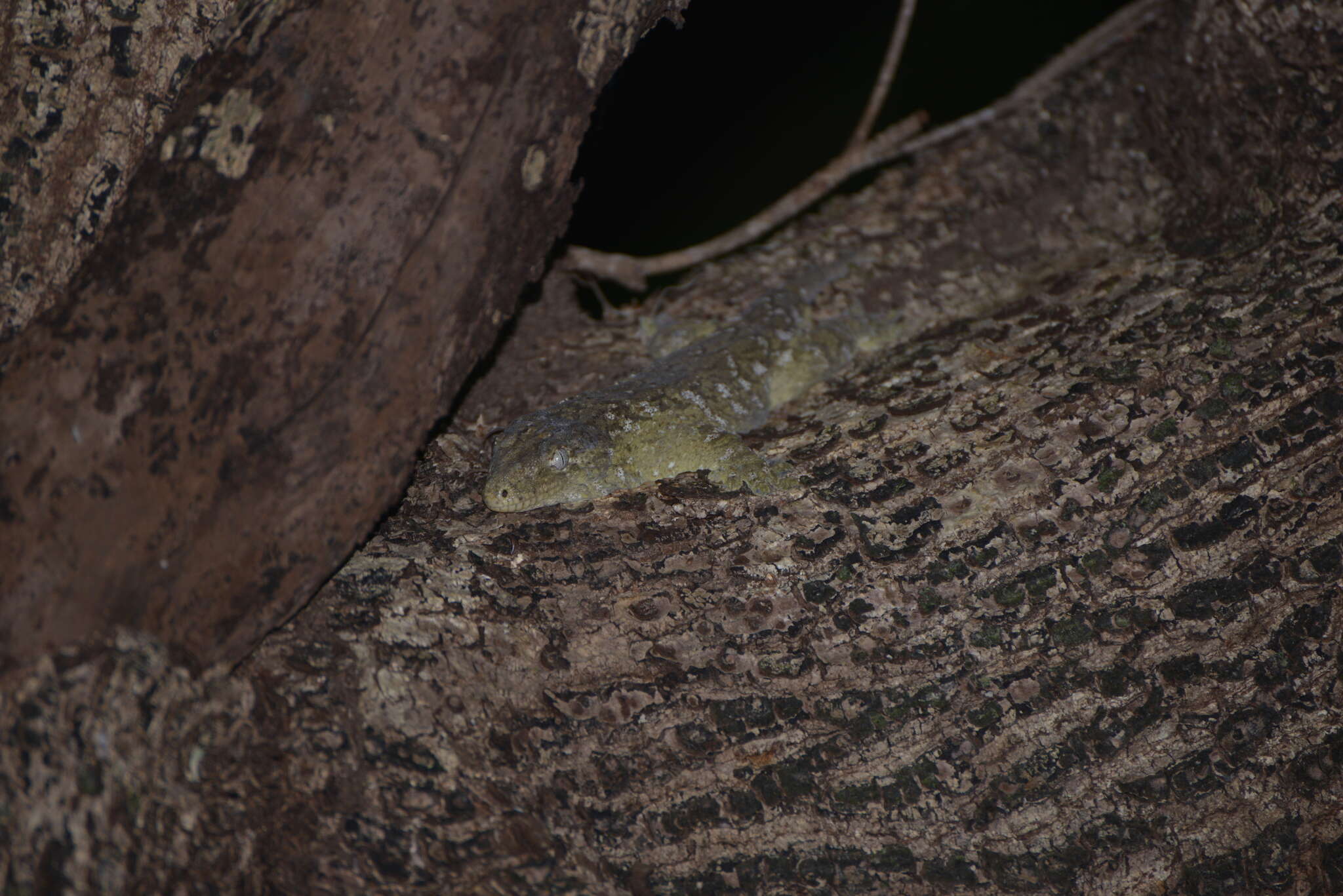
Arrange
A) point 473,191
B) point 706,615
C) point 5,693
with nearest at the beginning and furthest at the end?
point 5,693 < point 473,191 < point 706,615

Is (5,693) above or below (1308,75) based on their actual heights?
below

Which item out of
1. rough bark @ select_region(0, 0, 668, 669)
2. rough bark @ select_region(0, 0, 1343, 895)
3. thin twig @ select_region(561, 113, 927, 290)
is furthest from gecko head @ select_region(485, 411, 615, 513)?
thin twig @ select_region(561, 113, 927, 290)

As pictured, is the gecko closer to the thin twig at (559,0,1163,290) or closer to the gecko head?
the gecko head

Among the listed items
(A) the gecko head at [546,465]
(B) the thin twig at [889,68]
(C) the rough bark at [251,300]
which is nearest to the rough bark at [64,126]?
(C) the rough bark at [251,300]

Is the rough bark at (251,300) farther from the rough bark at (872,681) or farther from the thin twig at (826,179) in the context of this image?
the thin twig at (826,179)

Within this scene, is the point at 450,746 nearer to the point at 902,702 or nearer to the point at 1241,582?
the point at 902,702

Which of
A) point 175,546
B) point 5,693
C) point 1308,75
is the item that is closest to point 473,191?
point 175,546
